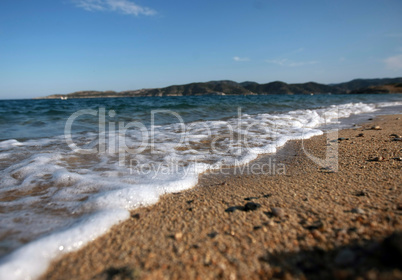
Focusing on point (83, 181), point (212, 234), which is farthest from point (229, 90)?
point (212, 234)

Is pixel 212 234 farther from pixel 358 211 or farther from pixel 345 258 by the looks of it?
pixel 358 211

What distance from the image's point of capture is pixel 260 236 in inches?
63.8

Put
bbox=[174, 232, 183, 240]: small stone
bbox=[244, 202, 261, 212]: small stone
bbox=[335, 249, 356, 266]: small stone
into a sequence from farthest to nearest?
1. bbox=[244, 202, 261, 212]: small stone
2. bbox=[174, 232, 183, 240]: small stone
3. bbox=[335, 249, 356, 266]: small stone

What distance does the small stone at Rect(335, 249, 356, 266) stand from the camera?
1.25 m

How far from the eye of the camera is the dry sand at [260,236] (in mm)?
1284

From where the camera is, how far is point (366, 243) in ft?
4.63

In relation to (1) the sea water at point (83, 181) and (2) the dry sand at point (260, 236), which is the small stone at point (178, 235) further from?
(1) the sea water at point (83, 181)

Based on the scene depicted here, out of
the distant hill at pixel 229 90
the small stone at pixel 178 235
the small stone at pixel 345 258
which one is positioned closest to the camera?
the small stone at pixel 345 258

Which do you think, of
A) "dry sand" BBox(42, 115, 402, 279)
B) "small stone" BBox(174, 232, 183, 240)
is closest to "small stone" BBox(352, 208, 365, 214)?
"dry sand" BBox(42, 115, 402, 279)

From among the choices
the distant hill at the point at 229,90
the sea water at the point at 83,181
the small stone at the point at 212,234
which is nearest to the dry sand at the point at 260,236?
the small stone at the point at 212,234

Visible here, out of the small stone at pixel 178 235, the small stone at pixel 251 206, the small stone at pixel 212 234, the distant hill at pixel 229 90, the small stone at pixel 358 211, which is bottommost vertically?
the small stone at pixel 178 235

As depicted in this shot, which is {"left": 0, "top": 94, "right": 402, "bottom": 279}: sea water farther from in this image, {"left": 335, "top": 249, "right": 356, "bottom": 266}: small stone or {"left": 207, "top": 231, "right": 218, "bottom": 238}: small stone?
{"left": 335, "top": 249, "right": 356, "bottom": 266}: small stone

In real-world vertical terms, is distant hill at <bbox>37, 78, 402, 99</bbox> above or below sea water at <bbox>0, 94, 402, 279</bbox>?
above

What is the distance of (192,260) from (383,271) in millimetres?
1003
